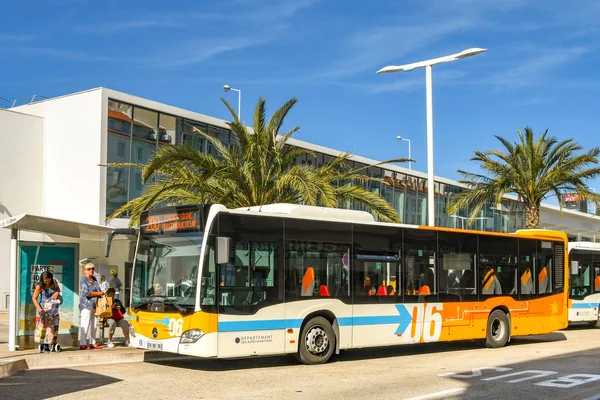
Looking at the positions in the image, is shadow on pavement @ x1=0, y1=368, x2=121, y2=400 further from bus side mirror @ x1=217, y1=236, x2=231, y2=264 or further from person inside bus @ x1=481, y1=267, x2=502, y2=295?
person inside bus @ x1=481, y1=267, x2=502, y2=295

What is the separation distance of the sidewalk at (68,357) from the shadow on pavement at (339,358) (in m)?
0.31

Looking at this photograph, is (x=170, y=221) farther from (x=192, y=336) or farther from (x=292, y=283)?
(x=292, y=283)

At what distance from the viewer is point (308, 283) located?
565 inches

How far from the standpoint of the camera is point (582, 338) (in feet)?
70.9

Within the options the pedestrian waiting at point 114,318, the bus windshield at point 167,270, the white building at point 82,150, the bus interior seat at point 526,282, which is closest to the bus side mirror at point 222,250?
the bus windshield at point 167,270

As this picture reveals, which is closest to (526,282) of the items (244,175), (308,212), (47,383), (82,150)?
(308,212)

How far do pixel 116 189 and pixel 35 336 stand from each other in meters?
16.7

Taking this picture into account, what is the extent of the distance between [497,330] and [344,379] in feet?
24.5

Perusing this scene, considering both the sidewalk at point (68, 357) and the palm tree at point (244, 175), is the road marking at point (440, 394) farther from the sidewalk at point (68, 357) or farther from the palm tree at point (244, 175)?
the palm tree at point (244, 175)

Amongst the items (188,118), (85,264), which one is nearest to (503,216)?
(188,118)

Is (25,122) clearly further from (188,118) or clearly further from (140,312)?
(140,312)

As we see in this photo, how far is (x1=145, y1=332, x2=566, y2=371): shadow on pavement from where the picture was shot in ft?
47.1

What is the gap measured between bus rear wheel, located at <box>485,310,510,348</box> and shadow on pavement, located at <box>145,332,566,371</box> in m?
0.44

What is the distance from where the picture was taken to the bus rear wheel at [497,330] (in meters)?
18.2
